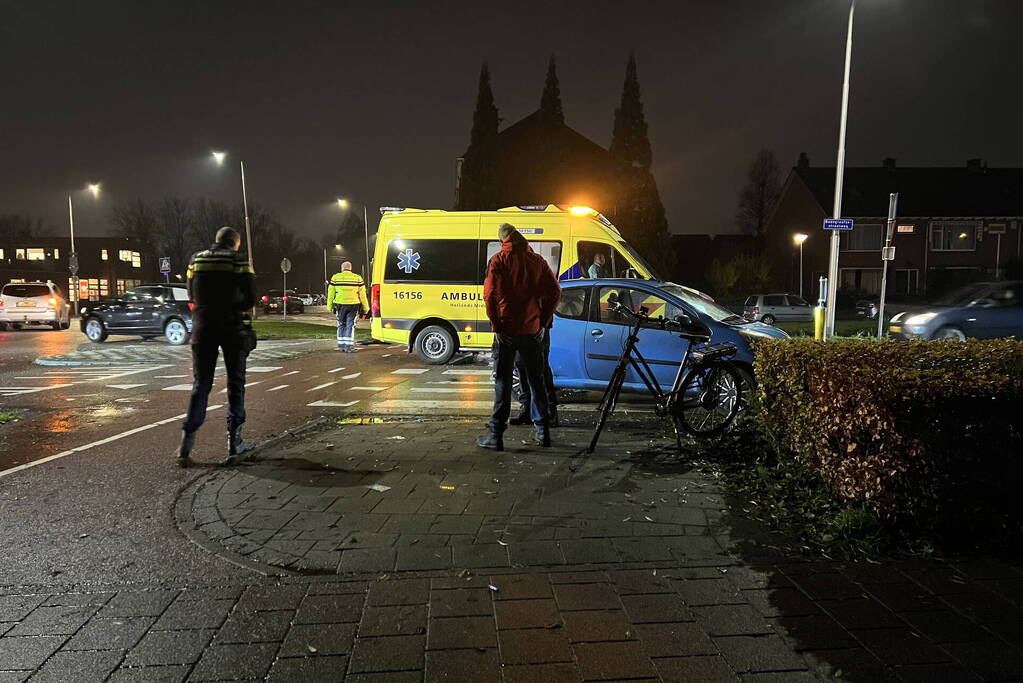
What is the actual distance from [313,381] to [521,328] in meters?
6.49

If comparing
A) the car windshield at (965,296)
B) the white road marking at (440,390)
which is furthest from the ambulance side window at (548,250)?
the car windshield at (965,296)

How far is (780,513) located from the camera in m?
4.01

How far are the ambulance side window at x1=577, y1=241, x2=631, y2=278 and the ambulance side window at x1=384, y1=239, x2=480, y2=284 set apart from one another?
2094 mm

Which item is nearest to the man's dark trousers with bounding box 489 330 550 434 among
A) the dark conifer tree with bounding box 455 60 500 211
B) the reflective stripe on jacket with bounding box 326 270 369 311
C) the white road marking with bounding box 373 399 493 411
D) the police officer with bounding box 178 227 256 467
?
the police officer with bounding box 178 227 256 467

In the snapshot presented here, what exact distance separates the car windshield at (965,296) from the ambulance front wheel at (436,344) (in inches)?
406

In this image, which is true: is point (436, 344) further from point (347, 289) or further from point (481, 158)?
point (481, 158)

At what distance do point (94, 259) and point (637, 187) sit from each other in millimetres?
60430

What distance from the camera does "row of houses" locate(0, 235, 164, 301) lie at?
2753 inches

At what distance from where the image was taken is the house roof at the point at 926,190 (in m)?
43.6

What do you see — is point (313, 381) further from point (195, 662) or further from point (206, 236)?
point (206, 236)

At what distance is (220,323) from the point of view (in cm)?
543

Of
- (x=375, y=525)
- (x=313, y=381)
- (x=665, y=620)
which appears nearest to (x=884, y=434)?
(x=665, y=620)

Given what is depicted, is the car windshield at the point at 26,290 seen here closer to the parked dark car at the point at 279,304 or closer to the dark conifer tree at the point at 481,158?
the parked dark car at the point at 279,304

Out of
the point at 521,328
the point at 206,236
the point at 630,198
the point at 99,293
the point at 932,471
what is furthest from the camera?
the point at 99,293
